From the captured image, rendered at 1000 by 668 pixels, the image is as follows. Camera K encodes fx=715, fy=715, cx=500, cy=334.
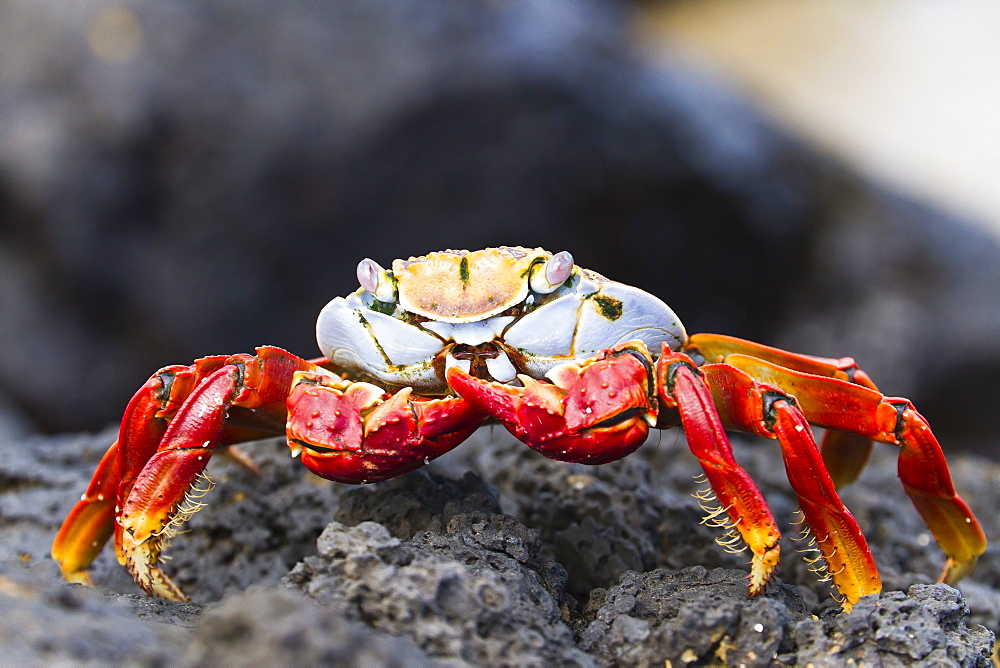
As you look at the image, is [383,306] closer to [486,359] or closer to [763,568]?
[486,359]

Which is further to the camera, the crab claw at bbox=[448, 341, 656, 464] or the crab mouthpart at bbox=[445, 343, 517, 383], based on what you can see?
the crab mouthpart at bbox=[445, 343, 517, 383]

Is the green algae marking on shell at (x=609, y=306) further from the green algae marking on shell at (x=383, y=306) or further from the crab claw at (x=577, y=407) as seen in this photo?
the green algae marking on shell at (x=383, y=306)

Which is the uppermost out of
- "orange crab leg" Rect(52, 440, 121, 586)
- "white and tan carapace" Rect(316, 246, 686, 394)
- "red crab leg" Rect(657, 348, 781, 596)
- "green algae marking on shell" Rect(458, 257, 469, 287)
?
"green algae marking on shell" Rect(458, 257, 469, 287)

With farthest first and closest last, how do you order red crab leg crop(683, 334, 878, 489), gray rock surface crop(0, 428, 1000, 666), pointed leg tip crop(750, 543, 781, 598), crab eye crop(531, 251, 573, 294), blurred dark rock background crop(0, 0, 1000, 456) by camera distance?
blurred dark rock background crop(0, 0, 1000, 456)
red crab leg crop(683, 334, 878, 489)
crab eye crop(531, 251, 573, 294)
pointed leg tip crop(750, 543, 781, 598)
gray rock surface crop(0, 428, 1000, 666)

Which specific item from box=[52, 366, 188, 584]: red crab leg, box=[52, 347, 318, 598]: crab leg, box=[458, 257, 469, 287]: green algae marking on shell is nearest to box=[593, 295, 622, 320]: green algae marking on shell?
box=[458, 257, 469, 287]: green algae marking on shell

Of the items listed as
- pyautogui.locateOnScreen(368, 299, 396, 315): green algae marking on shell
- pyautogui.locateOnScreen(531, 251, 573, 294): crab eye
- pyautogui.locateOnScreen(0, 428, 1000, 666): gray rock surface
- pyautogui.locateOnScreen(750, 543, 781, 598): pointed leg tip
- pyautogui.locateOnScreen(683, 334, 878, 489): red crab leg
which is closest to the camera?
pyautogui.locateOnScreen(0, 428, 1000, 666): gray rock surface

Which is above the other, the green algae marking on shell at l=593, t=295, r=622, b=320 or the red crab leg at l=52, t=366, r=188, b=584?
the green algae marking on shell at l=593, t=295, r=622, b=320

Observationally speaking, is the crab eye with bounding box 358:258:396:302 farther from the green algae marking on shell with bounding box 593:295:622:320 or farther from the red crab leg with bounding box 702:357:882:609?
the red crab leg with bounding box 702:357:882:609
